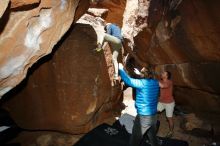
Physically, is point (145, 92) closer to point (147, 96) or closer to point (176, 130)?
point (147, 96)

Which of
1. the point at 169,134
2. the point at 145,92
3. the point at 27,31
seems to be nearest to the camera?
the point at 27,31

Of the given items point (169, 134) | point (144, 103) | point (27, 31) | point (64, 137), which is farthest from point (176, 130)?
point (27, 31)

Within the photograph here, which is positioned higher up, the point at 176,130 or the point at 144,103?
the point at 144,103

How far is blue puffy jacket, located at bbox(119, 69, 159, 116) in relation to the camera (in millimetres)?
5836

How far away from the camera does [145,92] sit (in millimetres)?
5863

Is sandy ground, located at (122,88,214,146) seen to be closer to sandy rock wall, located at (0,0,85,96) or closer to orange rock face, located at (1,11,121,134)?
orange rock face, located at (1,11,121,134)

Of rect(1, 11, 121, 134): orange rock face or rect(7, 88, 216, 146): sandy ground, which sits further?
rect(1, 11, 121, 134): orange rock face

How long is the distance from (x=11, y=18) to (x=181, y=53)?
4739 mm

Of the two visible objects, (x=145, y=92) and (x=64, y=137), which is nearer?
(x=145, y=92)

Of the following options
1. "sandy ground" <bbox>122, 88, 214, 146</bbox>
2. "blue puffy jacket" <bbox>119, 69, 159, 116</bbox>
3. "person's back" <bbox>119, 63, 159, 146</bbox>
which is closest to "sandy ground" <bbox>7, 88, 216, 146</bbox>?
"sandy ground" <bbox>122, 88, 214, 146</bbox>

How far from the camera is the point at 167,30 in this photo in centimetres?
739

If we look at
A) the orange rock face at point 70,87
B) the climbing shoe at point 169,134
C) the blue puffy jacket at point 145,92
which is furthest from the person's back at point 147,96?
the orange rock face at point 70,87

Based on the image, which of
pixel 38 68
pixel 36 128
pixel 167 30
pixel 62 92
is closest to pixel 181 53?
pixel 167 30

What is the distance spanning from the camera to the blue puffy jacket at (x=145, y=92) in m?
5.84
